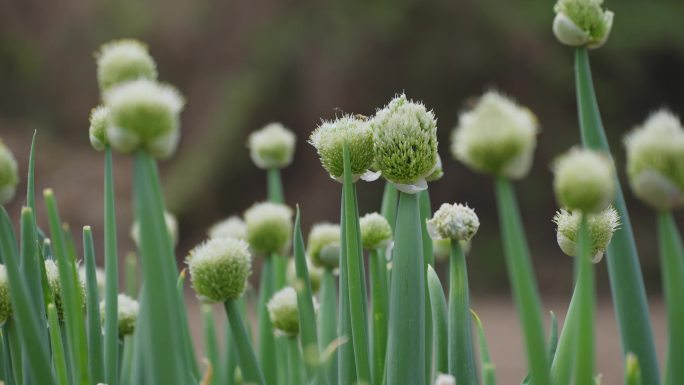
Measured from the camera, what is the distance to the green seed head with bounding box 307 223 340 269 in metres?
0.77

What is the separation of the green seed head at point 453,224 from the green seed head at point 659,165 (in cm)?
23

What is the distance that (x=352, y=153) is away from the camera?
0.55 metres

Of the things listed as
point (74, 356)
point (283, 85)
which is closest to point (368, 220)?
point (74, 356)

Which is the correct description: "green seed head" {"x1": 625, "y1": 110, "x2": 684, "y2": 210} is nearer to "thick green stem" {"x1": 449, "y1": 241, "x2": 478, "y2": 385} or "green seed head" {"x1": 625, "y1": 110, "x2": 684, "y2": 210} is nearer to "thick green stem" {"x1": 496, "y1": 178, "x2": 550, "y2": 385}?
"thick green stem" {"x1": 496, "y1": 178, "x2": 550, "y2": 385}

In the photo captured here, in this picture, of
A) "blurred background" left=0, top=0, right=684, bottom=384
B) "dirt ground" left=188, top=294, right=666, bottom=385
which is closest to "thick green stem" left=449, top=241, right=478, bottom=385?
"dirt ground" left=188, top=294, right=666, bottom=385

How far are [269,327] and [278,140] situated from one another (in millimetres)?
241

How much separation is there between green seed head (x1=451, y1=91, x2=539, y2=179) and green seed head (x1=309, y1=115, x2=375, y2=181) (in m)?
0.19

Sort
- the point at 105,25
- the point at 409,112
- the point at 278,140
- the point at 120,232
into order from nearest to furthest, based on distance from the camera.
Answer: the point at 409,112
the point at 278,140
the point at 120,232
the point at 105,25

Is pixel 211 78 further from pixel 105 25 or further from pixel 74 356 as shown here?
pixel 74 356

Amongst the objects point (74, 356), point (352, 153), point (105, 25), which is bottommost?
point (74, 356)

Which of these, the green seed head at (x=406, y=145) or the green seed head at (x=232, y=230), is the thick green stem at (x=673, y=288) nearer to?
the green seed head at (x=406, y=145)

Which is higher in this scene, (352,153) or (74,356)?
(352,153)

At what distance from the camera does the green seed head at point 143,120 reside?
0.37 metres

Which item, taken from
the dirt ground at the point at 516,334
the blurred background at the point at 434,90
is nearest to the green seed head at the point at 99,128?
the dirt ground at the point at 516,334
